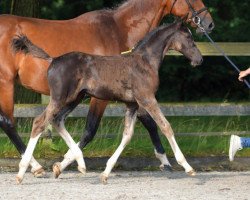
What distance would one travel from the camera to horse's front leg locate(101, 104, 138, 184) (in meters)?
9.49

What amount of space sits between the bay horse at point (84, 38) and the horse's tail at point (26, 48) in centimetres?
35

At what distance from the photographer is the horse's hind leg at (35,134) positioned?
30.6ft

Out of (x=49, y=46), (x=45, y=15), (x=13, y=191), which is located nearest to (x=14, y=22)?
(x=49, y=46)

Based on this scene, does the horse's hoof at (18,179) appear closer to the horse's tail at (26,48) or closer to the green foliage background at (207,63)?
the horse's tail at (26,48)

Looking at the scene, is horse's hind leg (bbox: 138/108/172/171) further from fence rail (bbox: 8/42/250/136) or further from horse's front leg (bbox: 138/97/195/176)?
horse's front leg (bbox: 138/97/195/176)

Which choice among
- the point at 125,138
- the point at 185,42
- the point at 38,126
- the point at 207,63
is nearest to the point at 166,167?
the point at 125,138

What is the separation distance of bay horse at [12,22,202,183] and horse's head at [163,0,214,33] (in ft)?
3.34

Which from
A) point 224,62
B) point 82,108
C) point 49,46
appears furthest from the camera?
point 224,62

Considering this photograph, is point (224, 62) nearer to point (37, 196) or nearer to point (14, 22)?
point (14, 22)

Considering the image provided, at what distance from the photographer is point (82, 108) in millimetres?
11617

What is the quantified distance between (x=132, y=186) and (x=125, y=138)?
1.96 ft

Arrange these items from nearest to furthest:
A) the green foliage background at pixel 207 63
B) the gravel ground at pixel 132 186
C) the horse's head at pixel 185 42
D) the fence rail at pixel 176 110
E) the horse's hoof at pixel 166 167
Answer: the gravel ground at pixel 132 186
the horse's head at pixel 185 42
the horse's hoof at pixel 166 167
the fence rail at pixel 176 110
the green foliage background at pixel 207 63

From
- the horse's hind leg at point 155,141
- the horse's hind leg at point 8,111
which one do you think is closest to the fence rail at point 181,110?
the horse's hind leg at point 155,141

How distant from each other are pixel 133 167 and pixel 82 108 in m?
1.15
